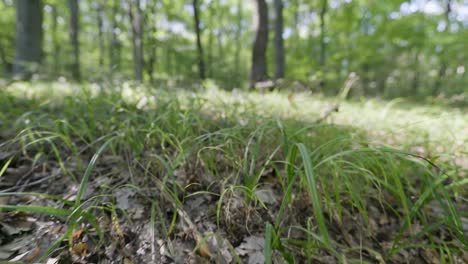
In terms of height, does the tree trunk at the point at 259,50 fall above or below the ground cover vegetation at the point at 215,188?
above

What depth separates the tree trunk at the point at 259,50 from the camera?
15.0 feet

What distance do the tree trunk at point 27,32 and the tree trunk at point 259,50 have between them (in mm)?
4156

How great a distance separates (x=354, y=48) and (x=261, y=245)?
7.95m

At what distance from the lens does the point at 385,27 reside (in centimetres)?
639

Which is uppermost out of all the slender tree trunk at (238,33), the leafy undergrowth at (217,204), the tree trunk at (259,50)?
the slender tree trunk at (238,33)

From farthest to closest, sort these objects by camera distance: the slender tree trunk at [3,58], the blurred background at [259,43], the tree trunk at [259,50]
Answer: the slender tree trunk at [3,58], the tree trunk at [259,50], the blurred background at [259,43]

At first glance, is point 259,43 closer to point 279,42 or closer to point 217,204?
point 279,42

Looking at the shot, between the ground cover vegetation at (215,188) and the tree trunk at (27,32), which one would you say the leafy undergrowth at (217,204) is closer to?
the ground cover vegetation at (215,188)

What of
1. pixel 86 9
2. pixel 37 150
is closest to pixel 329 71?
pixel 37 150

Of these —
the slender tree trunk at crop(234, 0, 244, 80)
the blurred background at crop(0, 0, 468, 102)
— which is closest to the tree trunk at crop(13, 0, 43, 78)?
the blurred background at crop(0, 0, 468, 102)

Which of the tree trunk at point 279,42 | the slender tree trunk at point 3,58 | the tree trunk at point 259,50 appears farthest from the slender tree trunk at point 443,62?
the slender tree trunk at point 3,58

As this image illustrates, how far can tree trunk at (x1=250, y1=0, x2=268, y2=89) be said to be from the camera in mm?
4577

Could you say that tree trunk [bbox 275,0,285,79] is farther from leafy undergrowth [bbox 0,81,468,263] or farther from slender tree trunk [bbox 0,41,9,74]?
slender tree trunk [bbox 0,41,9,74]

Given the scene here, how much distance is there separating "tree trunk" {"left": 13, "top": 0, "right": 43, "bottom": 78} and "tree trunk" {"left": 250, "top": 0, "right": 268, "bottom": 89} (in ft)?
13.6
